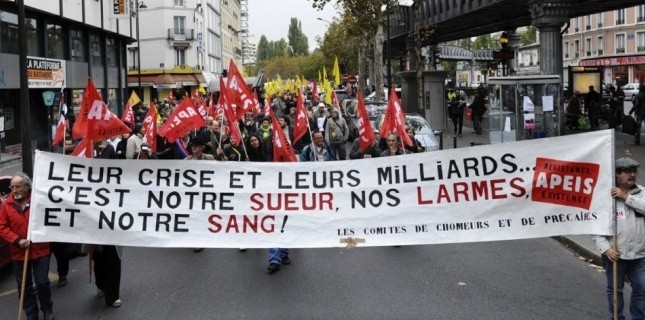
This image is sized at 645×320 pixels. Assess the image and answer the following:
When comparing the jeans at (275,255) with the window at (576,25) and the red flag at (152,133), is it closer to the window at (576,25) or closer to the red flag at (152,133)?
the red flag at (152,133)

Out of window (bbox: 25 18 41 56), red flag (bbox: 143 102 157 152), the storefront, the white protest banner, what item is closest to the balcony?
the storefront

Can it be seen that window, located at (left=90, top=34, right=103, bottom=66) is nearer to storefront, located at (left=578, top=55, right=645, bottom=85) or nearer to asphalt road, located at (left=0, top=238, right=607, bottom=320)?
asphalt road, located at (left=0, top=238, right=607, bottom=320)

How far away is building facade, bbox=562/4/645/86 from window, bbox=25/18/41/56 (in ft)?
170

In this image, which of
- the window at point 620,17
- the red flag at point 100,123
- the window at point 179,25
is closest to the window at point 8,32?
the red flag at point 100,123

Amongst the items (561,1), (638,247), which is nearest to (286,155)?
(638,247)

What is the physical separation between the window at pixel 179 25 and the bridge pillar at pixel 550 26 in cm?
5427

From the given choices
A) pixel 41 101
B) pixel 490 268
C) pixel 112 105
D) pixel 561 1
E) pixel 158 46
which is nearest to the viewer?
pixel 490 268

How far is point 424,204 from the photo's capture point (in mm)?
6840

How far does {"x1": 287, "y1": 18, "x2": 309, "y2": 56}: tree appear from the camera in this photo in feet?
582

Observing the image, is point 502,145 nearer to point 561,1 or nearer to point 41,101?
point 561,1

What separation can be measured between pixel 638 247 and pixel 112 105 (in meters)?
40.8

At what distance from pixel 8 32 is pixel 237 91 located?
58.2 ft

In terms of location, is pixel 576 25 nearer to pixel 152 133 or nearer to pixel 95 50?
pixel 95 50

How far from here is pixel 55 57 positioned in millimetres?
33688
